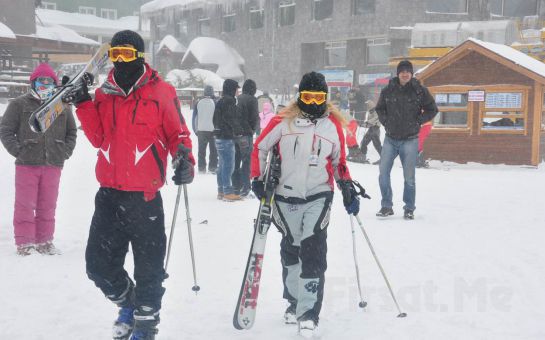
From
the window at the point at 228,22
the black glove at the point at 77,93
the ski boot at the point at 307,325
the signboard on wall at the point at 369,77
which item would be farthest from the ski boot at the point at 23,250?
the window at the point at 228,22

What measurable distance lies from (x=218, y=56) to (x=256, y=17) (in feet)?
13.5

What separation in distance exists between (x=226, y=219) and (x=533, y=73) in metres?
10.2

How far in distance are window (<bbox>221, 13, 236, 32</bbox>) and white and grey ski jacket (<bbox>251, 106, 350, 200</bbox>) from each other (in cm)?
4286

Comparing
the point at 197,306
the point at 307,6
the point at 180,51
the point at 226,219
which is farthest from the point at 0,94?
the point at 180,51

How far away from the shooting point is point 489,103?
50.0ft

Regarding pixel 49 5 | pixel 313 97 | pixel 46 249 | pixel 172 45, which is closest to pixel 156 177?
pixel 313 97

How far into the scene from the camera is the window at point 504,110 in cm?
1498

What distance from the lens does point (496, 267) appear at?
18.5 feet

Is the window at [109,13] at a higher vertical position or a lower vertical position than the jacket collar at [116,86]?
higher

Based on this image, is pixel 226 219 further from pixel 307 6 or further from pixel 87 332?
pixel 307 6

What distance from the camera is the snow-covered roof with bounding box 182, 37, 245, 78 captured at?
42.2 m

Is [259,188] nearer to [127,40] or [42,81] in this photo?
[127,40]

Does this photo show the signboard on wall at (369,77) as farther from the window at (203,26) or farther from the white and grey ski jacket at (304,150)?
the white and grey ski jacket at (304,150)

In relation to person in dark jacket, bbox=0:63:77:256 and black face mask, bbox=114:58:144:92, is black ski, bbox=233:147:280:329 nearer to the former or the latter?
black face mask, bbox=114:58:144:92
